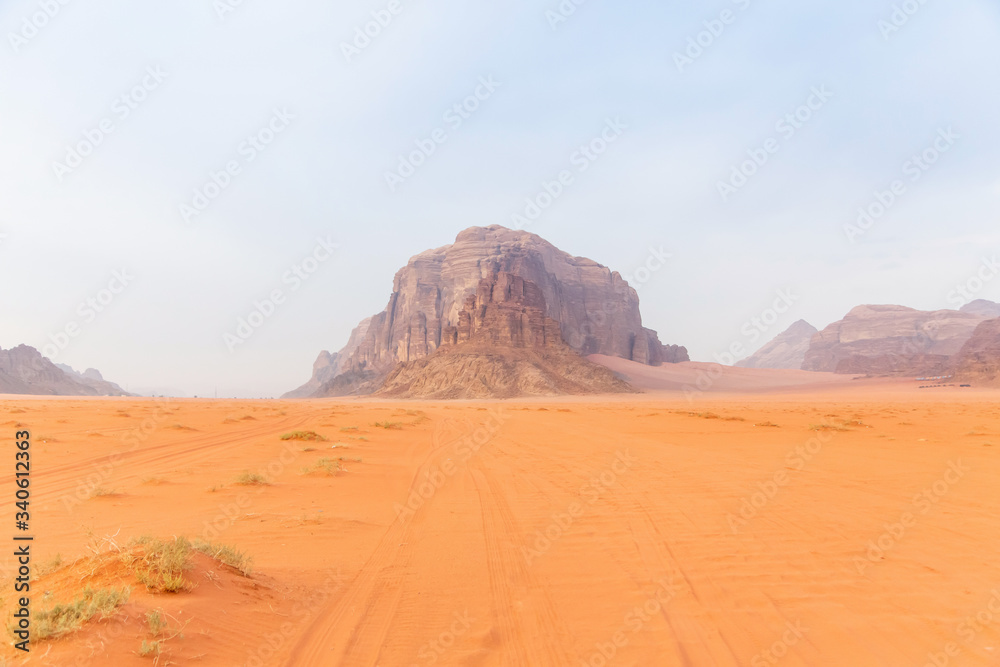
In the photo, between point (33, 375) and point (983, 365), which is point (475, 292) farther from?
point (33, 375)

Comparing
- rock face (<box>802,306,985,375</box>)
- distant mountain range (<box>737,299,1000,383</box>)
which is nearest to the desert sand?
distant mountain range (<box>737,299,1000,383</box>)

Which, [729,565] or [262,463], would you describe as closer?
[729,565]

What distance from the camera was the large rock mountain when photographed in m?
138

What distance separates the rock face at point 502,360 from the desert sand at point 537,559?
209 ft

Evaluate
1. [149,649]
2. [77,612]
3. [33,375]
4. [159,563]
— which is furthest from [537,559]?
[33,375]

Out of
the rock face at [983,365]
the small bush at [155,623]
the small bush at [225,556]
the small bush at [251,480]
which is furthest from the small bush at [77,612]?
the rock face at [983,365]

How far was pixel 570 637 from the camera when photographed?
423 centimetres

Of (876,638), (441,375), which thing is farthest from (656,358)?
(876,638)

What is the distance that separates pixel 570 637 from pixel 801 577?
3.09 metres

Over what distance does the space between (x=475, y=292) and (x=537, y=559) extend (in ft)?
434

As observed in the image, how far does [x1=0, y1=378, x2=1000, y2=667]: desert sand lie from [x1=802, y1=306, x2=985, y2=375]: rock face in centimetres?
15364

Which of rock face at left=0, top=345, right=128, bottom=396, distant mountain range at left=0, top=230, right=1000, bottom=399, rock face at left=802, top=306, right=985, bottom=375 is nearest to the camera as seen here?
distant mountain range at left=0, top=230, right=1000, bottom=399

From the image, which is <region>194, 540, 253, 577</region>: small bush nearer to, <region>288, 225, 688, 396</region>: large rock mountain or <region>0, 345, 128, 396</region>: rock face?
<region>288, 225, 688, 396</region>: large rock mountain

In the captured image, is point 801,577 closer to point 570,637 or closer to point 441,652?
point 570,637
